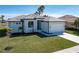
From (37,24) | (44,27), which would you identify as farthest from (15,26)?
(44,27)

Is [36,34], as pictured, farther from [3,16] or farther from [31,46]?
[3,16]

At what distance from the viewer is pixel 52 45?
168 inches

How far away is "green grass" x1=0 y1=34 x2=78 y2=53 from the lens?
13.9ft

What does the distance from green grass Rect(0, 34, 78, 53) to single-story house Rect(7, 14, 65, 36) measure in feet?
0.35

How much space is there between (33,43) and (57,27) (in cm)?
56

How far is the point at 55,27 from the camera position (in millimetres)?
4273

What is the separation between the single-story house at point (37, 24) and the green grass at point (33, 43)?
0.11 metres

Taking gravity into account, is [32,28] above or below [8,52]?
above

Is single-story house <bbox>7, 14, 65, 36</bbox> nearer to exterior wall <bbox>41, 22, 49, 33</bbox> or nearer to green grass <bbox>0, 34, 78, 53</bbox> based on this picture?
exterior wall <bbox>41, 22, 49, 33</bbox>

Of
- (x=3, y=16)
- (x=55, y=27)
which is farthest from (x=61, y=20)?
(x=3, y=16)

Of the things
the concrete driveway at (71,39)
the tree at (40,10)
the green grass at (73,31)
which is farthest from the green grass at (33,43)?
the tree at (40,10)

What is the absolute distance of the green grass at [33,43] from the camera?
4.22m
